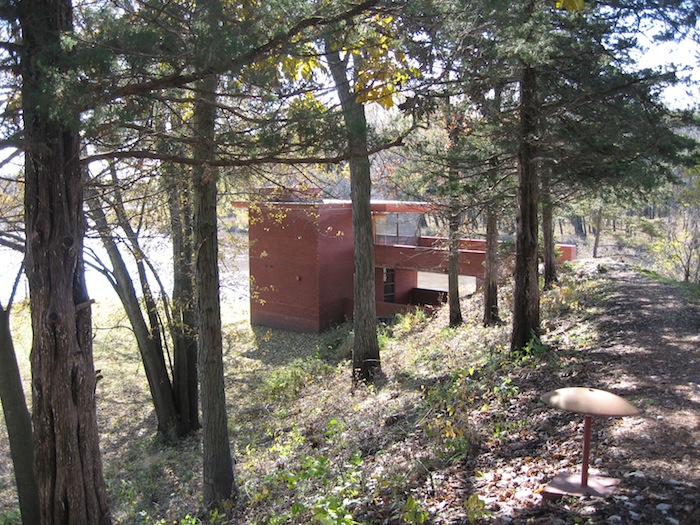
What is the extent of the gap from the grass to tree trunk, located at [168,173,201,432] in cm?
103

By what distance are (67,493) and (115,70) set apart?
3945mm

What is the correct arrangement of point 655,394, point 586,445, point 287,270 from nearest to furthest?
point 586,445 < point 655,394 < point 287,270

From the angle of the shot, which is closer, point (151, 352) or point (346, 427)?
point (346, 427)

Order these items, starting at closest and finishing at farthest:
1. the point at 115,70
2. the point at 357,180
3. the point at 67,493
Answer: the point at 115,70 < the point at 67,493 < the point at 357,180

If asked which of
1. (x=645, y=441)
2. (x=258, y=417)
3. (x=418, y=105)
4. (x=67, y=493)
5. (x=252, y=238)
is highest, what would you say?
(x=418, y=105)

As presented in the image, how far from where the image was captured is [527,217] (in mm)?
9844

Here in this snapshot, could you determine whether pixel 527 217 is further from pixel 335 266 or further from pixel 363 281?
pixel 335 266

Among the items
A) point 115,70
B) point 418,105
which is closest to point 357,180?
point 418,105

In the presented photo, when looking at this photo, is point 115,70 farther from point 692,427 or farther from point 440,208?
point 440,208

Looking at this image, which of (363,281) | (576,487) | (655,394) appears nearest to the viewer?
(576,487)

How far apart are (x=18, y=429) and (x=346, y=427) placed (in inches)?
195

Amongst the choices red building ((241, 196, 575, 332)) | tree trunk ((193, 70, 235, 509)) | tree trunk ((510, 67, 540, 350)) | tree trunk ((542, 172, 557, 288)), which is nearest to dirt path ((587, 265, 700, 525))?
tree trunk ((510, 67, 540, 350))

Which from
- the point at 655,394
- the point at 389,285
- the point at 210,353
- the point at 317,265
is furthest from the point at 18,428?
the point at 389,285

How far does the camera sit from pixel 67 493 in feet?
17.9
